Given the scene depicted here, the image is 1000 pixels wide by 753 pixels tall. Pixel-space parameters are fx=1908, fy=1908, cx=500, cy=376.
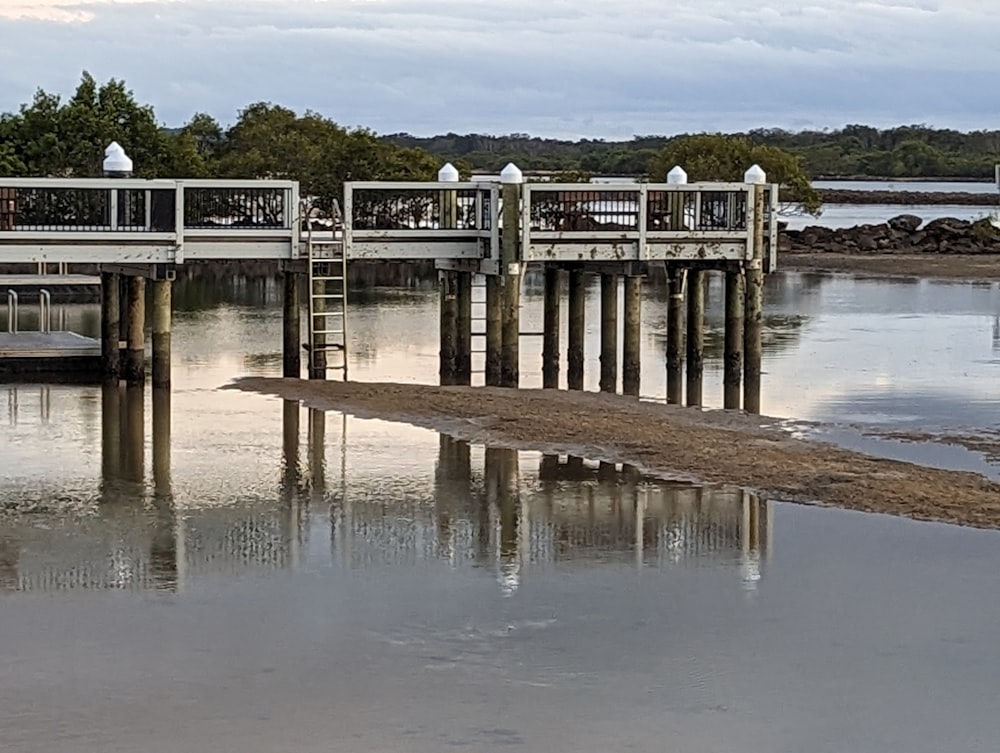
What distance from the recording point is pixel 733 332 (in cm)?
2923

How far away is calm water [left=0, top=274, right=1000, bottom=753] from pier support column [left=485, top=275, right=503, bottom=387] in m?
4.47

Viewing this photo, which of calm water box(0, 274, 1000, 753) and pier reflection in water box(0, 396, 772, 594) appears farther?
pier reflection in water box(0, 396, 772, 594)

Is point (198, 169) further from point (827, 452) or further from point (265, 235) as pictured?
point (827, 452)

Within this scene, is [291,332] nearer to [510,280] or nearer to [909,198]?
[510,280]

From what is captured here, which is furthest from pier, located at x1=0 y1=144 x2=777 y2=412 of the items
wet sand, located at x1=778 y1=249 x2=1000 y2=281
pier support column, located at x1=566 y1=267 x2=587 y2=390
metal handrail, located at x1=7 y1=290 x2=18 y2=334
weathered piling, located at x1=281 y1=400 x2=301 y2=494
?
wet sand, located at x1=778 y1=249 x2=1000 y2=281

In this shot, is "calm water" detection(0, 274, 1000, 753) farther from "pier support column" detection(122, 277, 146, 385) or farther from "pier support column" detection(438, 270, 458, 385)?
"pier support column" detection(438, 270, 458, 385)

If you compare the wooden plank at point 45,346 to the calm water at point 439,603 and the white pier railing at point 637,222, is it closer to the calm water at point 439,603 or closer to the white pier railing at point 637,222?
the calm water at point 439,603

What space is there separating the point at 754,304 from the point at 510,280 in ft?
12.7

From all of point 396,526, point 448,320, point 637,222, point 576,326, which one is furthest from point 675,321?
point 396,526

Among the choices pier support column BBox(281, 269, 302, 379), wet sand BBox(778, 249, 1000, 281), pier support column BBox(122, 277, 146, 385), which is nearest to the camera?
pier support column BBox(122, 277, 146, 385)

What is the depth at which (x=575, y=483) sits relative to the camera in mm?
19391

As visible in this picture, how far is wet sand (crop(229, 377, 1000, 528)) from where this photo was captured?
18.4m

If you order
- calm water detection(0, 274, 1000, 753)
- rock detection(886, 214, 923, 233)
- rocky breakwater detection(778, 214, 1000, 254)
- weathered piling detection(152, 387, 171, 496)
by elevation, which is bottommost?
calm water detection(0, 274, 1000, 753)

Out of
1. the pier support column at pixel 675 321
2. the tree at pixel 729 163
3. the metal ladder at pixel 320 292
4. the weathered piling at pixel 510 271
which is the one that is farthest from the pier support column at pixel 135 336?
the tree at pixel 729 163
